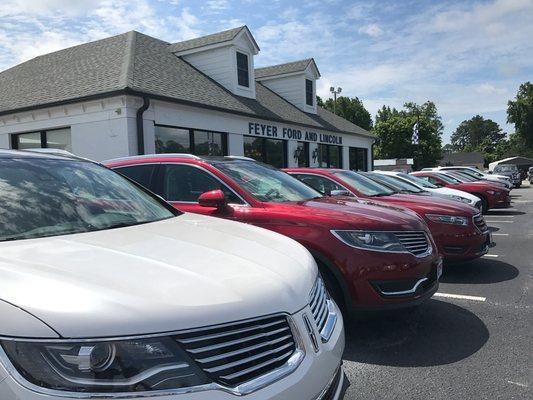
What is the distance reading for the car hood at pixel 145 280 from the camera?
1.66 metres

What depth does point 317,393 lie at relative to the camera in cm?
207

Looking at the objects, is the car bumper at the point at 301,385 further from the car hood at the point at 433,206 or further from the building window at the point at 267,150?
the building window at the point at 267,150

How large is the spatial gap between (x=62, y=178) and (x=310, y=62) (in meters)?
22.3

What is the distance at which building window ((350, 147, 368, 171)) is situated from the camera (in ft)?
90.4

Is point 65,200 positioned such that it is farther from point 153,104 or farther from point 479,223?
point 153,104

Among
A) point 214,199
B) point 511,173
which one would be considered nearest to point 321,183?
point 214,199

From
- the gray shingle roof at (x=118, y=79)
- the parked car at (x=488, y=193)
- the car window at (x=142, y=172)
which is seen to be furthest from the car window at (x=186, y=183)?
the parked car at (x=488, y=193)

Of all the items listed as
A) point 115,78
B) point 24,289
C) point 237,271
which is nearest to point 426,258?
point 237,271

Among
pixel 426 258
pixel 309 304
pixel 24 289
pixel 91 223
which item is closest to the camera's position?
pixel 24 289

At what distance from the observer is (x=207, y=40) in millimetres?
18562

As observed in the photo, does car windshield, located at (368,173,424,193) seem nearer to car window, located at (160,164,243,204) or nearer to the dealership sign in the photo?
car window, located at (160,164,243,204)

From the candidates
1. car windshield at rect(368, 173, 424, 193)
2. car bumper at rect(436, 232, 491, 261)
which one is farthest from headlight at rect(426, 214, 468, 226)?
car windshield at rect(368, 173, 424, 193)

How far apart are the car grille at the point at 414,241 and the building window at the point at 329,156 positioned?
18630mm

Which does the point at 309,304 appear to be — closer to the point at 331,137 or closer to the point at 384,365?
the point at 384,365
